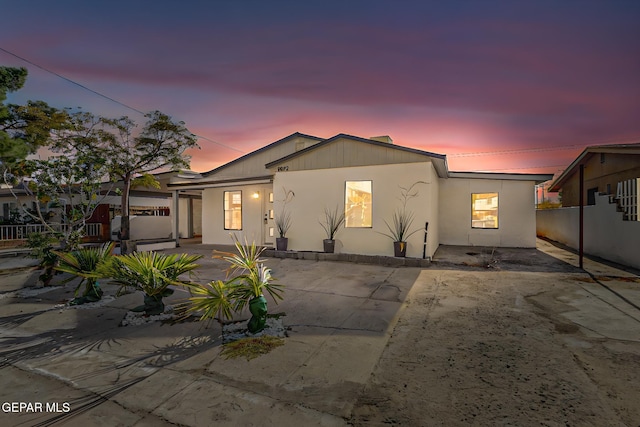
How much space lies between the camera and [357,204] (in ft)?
29.5

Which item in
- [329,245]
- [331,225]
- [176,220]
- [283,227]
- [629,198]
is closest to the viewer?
[629,198]

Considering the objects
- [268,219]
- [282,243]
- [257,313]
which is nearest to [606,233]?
[282,243]

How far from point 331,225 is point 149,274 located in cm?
583

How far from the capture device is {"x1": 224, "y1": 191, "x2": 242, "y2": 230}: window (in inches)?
479

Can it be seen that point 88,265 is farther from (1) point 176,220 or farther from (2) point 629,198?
(2) point 629,198

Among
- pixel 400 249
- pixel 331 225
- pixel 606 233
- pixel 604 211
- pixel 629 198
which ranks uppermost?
pixel 629 198

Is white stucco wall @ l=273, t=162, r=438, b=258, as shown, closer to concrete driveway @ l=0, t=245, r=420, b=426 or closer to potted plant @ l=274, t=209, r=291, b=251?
potted plant @ l=274, t=209, r=291, b=251

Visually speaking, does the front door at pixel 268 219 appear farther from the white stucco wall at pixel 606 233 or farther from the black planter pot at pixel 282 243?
the white stucco wall at pixel 606 233

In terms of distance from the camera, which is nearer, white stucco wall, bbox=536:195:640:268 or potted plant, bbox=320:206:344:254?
white stucco wall, bbox=536:195:640:268

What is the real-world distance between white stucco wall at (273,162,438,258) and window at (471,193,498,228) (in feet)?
12.6

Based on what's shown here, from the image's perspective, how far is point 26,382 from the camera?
8.36ft

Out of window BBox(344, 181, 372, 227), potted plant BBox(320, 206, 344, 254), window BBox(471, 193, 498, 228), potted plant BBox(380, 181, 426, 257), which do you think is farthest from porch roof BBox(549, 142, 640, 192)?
potted plant BBox(320, 206, 344, 254)

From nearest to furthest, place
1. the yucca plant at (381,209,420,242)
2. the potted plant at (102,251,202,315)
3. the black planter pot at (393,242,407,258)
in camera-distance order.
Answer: the potted plant at (102,251,202,315) < the black planter pot at (393,242,407,258) < the yucca plant at (381,209,420,242)

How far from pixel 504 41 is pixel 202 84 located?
10.2 meters
